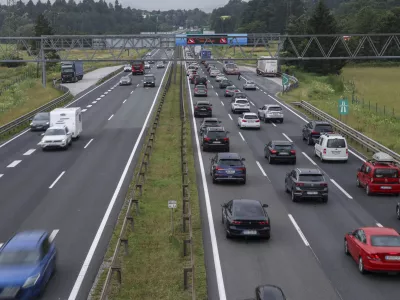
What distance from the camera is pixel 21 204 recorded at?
2639cm

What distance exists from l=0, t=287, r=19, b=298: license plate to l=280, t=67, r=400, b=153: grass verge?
99.1 feet

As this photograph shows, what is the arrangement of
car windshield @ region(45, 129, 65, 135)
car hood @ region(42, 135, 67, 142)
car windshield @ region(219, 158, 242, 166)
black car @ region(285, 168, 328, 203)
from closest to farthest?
black car @ region(285, 168, 328, 203) → car windshield @ region(219, 158, 242, 166) → car hood @ region(42, 135, 67, 142) → car windshield @ region(45, 129, 65, 135)

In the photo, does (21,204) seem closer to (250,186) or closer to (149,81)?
(250,186)

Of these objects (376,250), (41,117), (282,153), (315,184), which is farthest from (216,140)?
(376,250)

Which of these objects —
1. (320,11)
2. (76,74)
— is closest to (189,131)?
(76,74)

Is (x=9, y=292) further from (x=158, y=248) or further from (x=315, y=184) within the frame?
(x=315, y=184)

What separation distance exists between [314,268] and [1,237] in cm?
1059

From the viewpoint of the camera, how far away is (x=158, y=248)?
2006cm

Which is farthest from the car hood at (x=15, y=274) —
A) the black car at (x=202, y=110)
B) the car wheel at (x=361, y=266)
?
the black car at (x=202, y=110)

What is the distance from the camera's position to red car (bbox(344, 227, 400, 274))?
1756 cm

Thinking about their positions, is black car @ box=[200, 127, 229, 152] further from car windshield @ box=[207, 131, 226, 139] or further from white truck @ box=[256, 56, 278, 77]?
white truck @ box=[256, 56, 278, 77]

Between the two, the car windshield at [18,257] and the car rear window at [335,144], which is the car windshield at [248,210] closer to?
the car windshield at [18,257]

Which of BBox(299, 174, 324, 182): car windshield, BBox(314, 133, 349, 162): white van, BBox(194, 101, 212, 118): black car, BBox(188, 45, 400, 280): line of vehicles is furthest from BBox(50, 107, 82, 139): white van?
BBox(299, 174, 324, 182): car windshield

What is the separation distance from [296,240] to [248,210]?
6.37ft
